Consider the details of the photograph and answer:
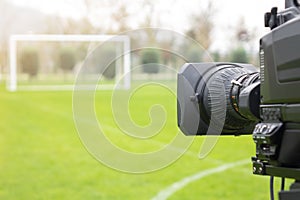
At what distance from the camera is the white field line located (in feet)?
14.0

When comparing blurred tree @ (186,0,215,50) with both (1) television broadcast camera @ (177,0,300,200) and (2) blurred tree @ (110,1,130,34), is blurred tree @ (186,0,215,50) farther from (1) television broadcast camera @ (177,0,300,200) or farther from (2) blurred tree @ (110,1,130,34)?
(1) television broadcast camera @ (177,0,300,200)

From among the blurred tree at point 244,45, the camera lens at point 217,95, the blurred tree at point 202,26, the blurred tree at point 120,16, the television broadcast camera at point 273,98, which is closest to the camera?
the television broadcast camera at point 273,98

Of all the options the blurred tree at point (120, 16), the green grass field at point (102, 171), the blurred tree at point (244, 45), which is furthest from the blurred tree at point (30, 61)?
the blurred tree at point (244, 45)

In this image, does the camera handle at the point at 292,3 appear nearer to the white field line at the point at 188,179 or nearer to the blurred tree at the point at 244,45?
the blurred tree at the point at 244,45

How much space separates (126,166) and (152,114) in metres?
0.10

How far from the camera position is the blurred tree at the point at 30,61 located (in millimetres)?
16562

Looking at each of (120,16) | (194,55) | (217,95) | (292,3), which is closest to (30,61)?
(120,16)

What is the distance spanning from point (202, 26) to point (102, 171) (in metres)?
4.94

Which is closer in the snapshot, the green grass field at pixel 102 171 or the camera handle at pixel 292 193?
the camera handle at pixel 292 193

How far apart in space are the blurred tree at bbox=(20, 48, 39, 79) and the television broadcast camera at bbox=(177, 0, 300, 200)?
1587cm

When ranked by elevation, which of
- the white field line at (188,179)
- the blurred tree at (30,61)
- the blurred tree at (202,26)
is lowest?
the blurred tree at (30,61)

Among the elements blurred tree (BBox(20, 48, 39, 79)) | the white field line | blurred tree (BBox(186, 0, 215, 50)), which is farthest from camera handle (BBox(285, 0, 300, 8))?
blurred tree (BBox(20, 48, 39, 79))

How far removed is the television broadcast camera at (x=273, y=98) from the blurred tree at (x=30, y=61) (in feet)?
52.1

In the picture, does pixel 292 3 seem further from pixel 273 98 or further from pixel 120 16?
pixel 120 16
